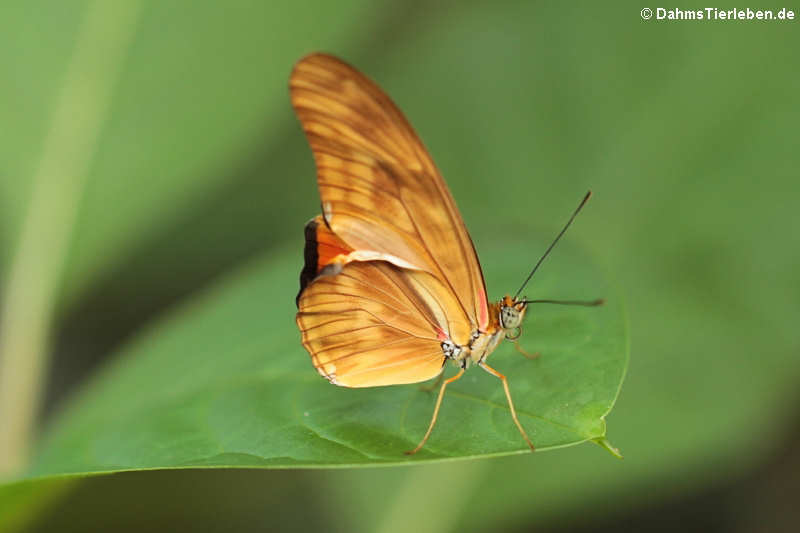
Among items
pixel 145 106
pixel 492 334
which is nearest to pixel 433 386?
pixel 492 334

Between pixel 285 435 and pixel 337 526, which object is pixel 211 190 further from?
pixel 285 435

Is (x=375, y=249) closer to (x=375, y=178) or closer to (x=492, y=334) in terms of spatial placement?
(x=375, y=178)

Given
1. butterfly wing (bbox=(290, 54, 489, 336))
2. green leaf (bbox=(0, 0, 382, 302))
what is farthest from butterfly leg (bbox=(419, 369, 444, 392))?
green leaf (bbox=(0, 0, 382, 302))

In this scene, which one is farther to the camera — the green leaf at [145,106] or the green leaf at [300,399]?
the green leaf at [145,106]

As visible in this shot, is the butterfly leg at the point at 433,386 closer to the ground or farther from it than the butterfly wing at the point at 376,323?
closer to the ground

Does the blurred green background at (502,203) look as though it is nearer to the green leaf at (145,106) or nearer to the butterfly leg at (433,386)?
the green leaf at (145,106)

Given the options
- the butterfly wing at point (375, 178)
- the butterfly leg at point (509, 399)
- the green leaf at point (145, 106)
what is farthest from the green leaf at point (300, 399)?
the green leaf at point (145, 106)

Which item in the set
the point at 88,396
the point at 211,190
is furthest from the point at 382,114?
the point at 211,190
